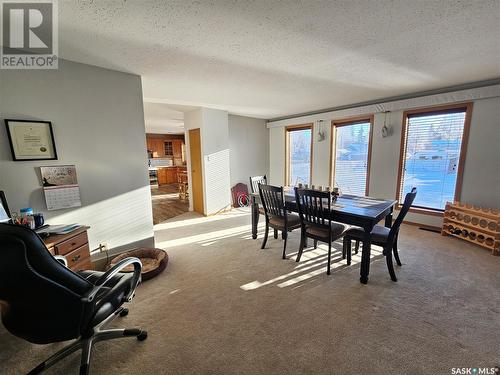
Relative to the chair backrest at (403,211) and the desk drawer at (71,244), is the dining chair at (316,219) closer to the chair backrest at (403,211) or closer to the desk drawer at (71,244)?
the chair backrest at (403,211)

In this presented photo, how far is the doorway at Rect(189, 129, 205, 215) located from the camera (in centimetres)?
471

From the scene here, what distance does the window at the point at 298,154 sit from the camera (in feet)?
17.8

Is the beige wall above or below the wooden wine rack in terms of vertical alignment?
above

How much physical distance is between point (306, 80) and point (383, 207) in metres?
1.88

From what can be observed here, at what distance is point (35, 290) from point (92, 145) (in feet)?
5.85

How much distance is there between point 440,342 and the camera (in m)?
1.54

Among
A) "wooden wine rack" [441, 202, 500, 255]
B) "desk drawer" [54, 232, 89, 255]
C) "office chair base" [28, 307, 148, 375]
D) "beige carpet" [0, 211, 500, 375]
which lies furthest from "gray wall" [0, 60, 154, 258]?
"wooden wine rack" [441, 202, 500, 255]

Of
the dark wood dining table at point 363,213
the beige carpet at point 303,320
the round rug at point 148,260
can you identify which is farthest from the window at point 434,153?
the round rug at point 148,260

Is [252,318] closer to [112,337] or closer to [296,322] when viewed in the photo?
[296,322]

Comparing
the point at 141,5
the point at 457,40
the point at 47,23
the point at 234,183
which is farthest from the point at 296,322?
the point at 234,183

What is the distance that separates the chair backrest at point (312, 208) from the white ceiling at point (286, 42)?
1.42 meters

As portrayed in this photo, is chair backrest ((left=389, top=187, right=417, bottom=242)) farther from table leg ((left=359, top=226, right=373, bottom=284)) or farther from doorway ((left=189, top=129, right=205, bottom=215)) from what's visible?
doorway ((left=189, top=129, right=205, bottom=215))

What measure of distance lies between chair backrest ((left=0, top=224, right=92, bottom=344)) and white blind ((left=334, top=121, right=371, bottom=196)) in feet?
15.4

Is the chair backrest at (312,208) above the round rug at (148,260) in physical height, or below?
above
